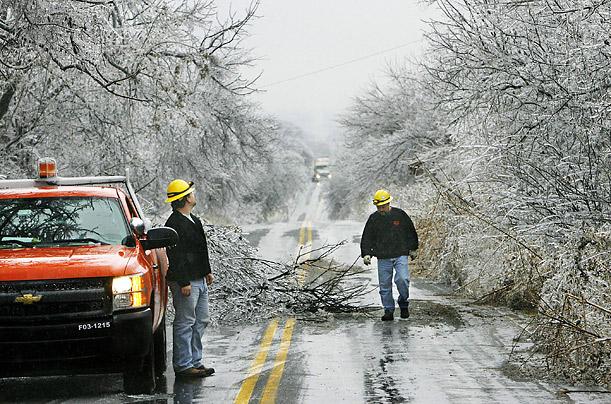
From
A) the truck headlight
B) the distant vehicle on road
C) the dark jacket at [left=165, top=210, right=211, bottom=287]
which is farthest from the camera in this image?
the distant vehicle on road

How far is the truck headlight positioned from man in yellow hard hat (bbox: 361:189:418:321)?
6412 mm

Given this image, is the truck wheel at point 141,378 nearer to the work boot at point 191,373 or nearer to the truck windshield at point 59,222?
the work boot at point 191,373

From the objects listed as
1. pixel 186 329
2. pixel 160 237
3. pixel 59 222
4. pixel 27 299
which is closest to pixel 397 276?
pixel 186 329

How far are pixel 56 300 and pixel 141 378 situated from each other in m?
1.13

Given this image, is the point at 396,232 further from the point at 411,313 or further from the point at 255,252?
the point at 255,252

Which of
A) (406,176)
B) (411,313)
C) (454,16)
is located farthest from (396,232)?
(406,176)

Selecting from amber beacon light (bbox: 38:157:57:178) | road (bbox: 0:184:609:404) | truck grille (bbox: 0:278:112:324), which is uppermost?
amber beacon light (bbox: 38:157:57:178)

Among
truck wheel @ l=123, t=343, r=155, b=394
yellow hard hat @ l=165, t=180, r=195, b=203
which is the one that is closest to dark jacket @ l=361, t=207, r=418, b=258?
yellow hard hat @ l=165, t=180, r=195, b=203

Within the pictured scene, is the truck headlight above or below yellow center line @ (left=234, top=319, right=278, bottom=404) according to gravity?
above

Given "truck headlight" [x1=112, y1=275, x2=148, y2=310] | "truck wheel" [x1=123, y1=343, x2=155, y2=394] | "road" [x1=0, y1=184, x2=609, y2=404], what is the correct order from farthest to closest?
1. "road" [x1=0, y1=184, x2=609, y2=404]
2. "truck wheel" [x1=123, y1=343, x2=155, y2=394]
3. "truck headlight" [x1=112, y1=275, x2=148, y2=310]

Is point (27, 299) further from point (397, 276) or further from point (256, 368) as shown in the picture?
point (397, 276)

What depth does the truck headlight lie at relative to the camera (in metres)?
8.03

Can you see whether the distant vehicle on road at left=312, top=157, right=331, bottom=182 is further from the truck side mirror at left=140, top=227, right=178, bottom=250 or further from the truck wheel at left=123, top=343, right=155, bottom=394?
the truck wheel at left=123, top=343, right=155, bottom=394

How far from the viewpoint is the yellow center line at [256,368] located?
8.55 m
